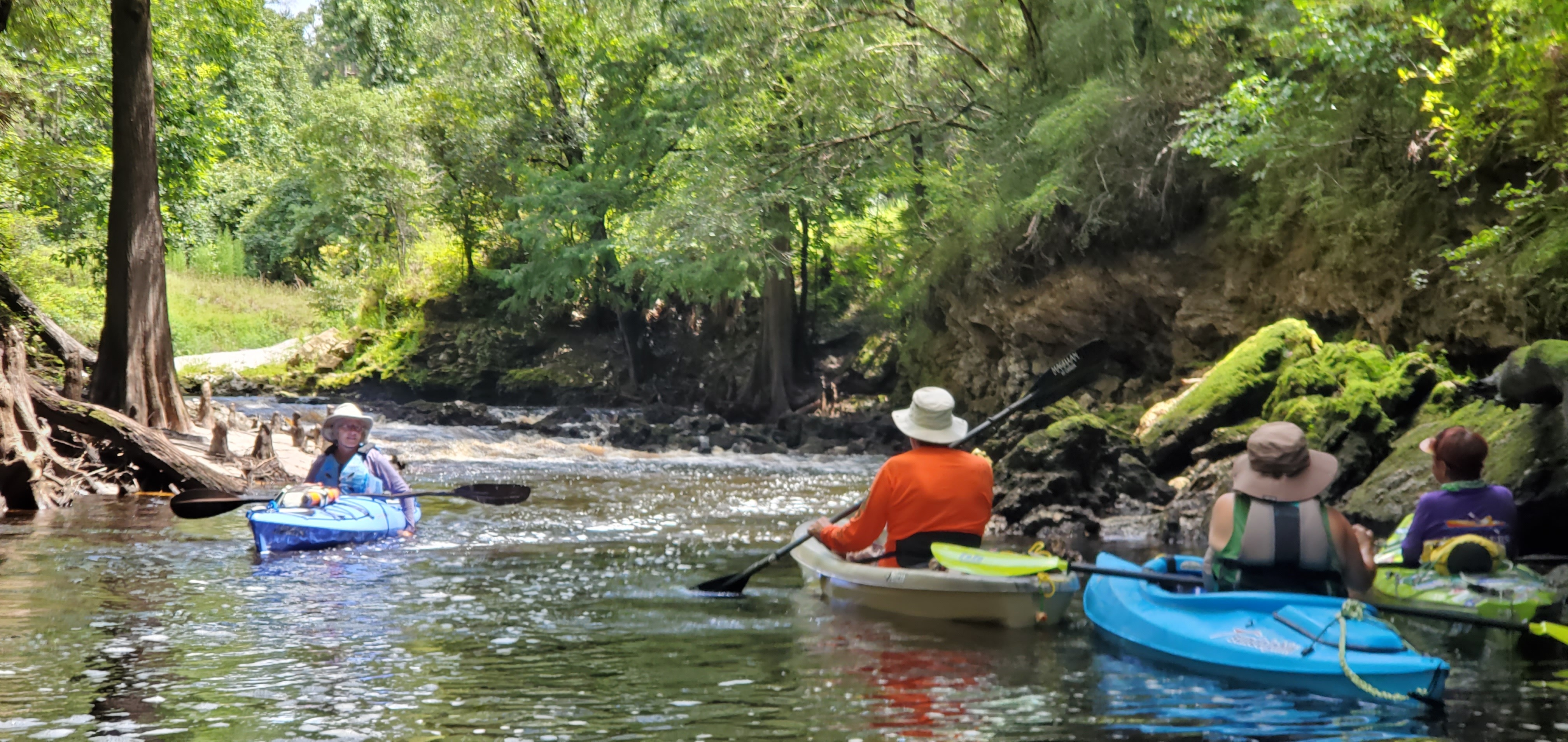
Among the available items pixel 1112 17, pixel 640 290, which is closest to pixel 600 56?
pixel 640 290

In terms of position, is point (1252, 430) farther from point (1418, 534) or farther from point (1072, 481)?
point (1418, 534)

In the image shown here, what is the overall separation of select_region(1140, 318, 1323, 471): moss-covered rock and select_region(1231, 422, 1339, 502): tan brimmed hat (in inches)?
265

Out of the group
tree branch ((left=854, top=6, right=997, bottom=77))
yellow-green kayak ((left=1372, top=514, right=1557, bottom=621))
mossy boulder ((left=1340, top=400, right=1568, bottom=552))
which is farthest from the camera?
tree branch ((left=854, top=6, right=997, bottom=77))

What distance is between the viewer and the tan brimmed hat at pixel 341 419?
9875mm

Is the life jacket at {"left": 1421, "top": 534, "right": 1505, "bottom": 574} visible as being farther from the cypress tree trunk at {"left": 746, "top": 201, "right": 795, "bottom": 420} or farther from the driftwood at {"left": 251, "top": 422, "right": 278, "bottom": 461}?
the cypress tree trunk at {"left": 746, "top": 201, "right": 795, "bottom": 420}


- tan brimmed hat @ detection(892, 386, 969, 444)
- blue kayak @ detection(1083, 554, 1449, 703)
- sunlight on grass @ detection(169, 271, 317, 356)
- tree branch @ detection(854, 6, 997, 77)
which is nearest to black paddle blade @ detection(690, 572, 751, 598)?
tan brimmed hat @ detection(892, 386, 969, 444)

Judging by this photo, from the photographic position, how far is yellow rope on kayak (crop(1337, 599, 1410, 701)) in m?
4.93

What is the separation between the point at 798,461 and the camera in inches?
797

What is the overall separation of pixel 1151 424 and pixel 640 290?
18.0m

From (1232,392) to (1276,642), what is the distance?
7211 mm

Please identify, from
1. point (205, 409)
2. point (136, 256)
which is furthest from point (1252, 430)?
point (205, 409)

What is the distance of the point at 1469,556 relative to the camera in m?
6.30

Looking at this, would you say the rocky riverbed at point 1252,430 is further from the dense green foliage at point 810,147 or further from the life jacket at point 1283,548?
the life jacket at point 1283,548

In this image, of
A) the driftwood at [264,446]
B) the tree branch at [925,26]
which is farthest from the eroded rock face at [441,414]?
the tree branch at [925,26]
